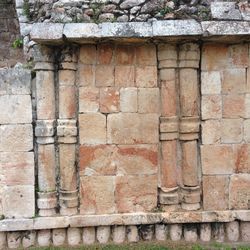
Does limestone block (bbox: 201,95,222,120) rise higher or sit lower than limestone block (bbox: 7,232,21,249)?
higher

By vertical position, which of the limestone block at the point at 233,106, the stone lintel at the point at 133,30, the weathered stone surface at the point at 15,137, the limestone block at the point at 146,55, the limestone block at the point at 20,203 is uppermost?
the stone lintel at the point at 133,30

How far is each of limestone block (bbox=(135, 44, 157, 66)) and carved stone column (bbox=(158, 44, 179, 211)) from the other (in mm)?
94

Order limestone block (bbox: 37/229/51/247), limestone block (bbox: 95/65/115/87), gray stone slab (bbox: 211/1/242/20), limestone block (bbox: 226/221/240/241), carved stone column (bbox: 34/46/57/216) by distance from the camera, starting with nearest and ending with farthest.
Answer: gray stone slab (bbox: 211/1/242/20), carved stone column (bbox: 34/46/57/216), limestone block (bbox: 95/65/115/87), limestone block (bbox: 37/229/51/247), limestone block (bbox: 226/221/240/241)

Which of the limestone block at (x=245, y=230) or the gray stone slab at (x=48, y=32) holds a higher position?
the gray stone slab at (x=48, y=32)

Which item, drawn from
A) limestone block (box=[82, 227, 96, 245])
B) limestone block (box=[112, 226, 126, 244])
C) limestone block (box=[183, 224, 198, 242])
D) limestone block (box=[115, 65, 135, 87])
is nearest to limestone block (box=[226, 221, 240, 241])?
limestone block (box=[183, 224, 198, 242])

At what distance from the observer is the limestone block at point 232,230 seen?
213 inches

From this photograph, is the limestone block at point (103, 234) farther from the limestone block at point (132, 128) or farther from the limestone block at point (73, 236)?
the limestone block at point (132, 128)

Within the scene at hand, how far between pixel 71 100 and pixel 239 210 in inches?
113

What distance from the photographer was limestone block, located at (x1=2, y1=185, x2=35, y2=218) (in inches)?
205

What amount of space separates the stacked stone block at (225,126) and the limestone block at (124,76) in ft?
3.29

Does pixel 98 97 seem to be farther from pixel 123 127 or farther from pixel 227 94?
pixel 227 94

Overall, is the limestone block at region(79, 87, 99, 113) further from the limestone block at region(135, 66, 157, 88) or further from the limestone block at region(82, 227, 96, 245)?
the limestone block at region(82, 227, 96, 245)

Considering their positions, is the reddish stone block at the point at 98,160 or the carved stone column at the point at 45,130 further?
the reddish stone block at the point at 98,160

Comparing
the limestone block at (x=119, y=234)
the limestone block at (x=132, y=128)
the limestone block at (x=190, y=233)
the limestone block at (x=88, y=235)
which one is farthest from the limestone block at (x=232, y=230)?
the limestone block at (x=88, y=235)
